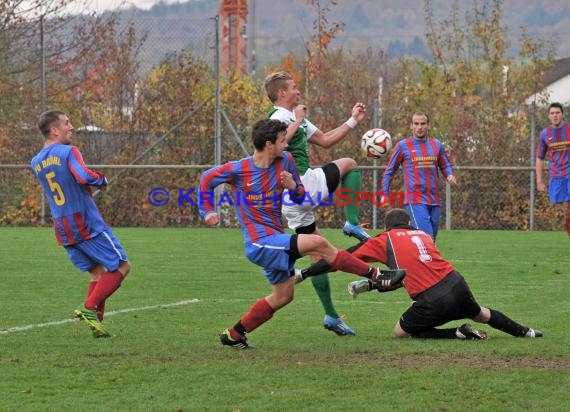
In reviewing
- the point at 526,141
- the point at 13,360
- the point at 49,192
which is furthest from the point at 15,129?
the point at 13,360

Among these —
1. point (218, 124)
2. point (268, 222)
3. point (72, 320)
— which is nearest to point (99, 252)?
point (72, 320)

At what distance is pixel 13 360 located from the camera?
772cm

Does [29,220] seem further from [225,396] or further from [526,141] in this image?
[225,396]

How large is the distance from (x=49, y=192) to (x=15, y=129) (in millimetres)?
15601

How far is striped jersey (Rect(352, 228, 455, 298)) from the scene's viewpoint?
8.70 m

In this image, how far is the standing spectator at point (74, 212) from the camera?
913cm

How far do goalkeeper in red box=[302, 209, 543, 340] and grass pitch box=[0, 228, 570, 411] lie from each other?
0.61 ft

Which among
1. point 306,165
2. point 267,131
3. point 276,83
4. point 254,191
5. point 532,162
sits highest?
point 276,83

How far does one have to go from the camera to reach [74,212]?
30.2ft

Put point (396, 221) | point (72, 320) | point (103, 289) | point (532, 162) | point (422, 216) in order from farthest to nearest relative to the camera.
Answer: point (532, 162) → point (422, 216) → point (72, 320) → point (103, 289) → point (396, 221)

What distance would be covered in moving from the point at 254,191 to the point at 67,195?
1.77 metres

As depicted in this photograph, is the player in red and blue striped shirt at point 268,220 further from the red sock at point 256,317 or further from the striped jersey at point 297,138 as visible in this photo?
the striped jersey at point 297,138

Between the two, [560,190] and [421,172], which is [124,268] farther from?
[560,190]

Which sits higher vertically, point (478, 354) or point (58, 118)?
point (58, 118)
